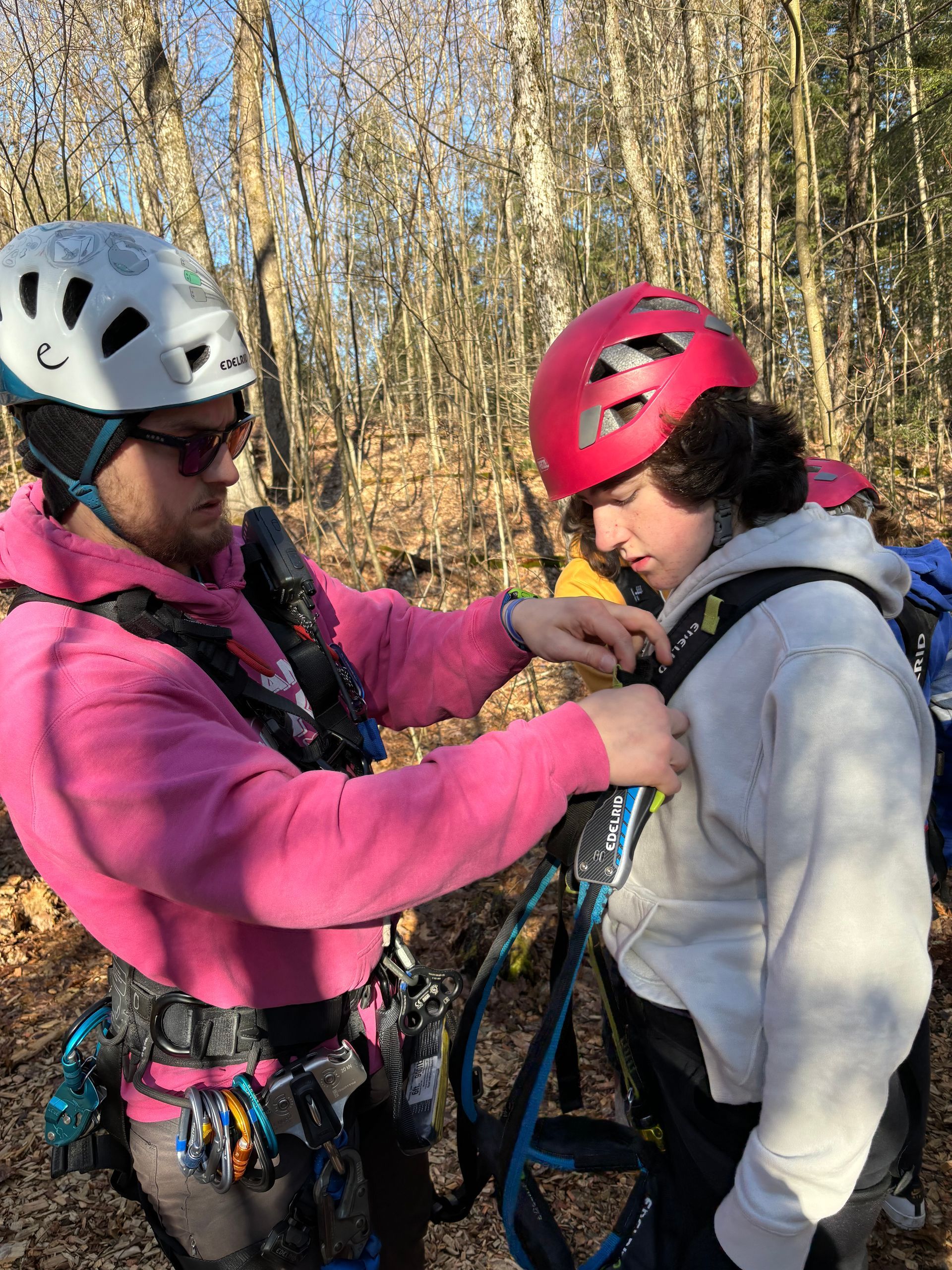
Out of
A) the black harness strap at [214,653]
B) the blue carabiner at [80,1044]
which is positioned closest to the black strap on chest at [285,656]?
the black harness strap at [214,653]

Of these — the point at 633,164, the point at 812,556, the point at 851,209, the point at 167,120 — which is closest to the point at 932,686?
the point at 812,556

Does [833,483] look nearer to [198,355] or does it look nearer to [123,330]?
[198,355]

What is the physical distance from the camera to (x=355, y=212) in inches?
302

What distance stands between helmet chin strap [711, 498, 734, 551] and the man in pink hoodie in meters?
0.29

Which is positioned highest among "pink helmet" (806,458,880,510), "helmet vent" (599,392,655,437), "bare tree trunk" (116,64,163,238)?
"bare tree trunk" (116,64,163,238)

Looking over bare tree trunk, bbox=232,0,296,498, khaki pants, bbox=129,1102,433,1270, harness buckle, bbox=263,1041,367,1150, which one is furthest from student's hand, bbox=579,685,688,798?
bare tree trunk, bbox=232,0,296,498

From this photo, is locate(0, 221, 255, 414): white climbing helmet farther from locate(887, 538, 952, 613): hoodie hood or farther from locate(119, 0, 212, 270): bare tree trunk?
locate(119, 0, 212, 270): bare tree trunk

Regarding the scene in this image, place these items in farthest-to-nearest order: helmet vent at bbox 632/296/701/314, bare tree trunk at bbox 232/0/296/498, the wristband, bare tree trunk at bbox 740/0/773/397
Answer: bare tree trunk at bbox 232/0/296/498 → bare tree trunk at bbox 740/0/773/397 → the wristband → helmet vent at bbox 632/296/701/314

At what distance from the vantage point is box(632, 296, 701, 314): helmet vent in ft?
6.23

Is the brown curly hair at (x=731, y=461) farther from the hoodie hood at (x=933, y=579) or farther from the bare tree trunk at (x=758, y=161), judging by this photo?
the bare tree trunk at (x=758, y=161)

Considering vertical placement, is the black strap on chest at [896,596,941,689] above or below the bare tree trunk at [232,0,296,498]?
below

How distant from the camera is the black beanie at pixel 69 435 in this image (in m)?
1.60

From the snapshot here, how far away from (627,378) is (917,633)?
4.36 feet

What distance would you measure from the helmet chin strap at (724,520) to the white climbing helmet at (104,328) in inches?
44.0
